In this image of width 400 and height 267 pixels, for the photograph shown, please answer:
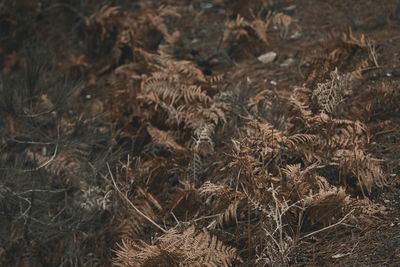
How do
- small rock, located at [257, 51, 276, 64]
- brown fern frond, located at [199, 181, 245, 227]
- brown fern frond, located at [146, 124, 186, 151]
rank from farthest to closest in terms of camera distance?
small rock, located at [257, 51, 276, 64] < brown fern frond, located at [146, 124, 186, 151] < brown fern frond, located at [199, 181, 245, 227]

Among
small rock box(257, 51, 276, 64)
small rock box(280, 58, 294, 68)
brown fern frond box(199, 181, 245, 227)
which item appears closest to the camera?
brown fern frond box(199, 181, 245, 227)

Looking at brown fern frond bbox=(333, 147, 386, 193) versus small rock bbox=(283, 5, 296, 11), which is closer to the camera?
brown fern frond bbox=(333, 147, 386, 193)

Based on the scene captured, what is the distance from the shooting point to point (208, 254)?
101 inches

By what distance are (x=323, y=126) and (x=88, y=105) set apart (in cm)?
253

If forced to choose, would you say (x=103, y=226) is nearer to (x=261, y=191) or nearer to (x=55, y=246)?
(x=55, y=246)

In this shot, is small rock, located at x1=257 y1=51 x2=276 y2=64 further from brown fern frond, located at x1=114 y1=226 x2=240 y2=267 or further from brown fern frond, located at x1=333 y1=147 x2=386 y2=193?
brown fern frond, located at x1=114 y1=226 x2=240 y2=267

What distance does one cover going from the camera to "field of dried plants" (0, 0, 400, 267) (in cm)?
264

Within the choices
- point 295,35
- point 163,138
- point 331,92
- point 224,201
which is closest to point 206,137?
point 163,138

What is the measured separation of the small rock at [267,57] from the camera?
4.40m

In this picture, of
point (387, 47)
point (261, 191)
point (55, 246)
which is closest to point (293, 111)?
point (261, 191)

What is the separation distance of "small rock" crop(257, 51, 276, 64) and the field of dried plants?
1.7 inches

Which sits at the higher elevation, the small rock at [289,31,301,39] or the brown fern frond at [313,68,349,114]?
the brown fern frond at [313,68,349,114]

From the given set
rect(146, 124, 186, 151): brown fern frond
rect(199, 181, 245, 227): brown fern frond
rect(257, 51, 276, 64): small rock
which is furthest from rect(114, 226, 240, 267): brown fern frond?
rect(257, 51, 276, 64): small rock

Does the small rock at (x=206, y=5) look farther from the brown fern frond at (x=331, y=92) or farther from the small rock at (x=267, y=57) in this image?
the brown fern frond at (x=331, y=92)
